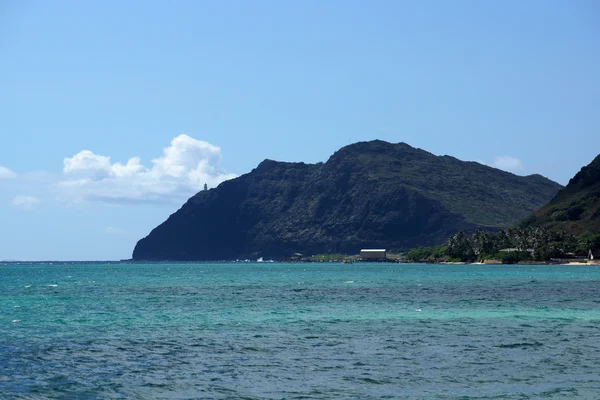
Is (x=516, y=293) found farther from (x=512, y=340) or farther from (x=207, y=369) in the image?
(x=207, y=369)

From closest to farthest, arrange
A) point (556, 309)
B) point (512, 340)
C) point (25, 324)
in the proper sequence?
point (512, 340) < point (25, 324) < point (556, 309)

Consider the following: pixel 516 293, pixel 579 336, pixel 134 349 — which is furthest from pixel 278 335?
pixel 516 293

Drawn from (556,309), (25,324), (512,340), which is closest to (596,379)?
(512,340)

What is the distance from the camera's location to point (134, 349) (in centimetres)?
4912

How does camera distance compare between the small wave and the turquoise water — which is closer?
the turquoise water

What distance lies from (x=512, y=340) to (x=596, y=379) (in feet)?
48.3

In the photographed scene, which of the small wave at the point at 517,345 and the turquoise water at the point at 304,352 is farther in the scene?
the small wave at the point at 517,345

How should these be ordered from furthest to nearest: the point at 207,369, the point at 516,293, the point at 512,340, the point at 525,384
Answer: the point at 516,293, the point at 512,340, the point at 207,369, the point at 525,384

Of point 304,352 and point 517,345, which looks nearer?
point 304,352

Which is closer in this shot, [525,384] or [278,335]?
[525,384]

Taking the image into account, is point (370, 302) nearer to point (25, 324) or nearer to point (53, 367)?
point (25, 324)

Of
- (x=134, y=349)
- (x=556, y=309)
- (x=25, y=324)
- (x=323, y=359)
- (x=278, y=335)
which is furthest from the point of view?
(x=556, y=309)

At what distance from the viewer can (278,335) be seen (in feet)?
185

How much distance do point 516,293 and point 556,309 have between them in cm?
3015
